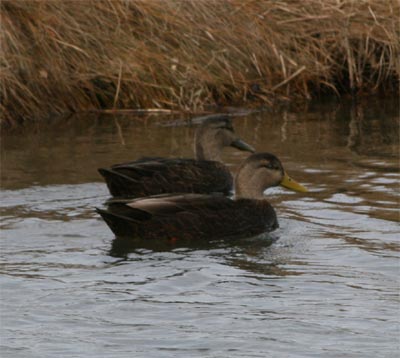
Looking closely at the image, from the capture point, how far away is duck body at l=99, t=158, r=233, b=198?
1070 cm

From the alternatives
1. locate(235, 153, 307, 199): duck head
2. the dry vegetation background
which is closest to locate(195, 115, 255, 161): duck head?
locate(235, 153, 307, 199): duck head

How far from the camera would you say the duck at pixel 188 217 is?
9.39 m

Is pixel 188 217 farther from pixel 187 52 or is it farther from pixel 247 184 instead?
pixel 187 52

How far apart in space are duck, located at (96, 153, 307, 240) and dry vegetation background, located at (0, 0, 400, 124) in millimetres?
5380

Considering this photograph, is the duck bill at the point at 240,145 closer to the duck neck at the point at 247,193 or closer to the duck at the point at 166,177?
the duck at the point at 166,177

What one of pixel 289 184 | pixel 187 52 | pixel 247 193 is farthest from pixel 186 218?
pixel 187 52

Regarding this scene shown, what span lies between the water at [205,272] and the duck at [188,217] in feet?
0.47

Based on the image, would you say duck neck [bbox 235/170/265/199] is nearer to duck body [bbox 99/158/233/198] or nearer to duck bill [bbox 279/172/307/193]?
duck bill [bbox 279/172/307/193]

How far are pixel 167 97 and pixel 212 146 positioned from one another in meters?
3.55

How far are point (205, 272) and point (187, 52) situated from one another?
782 centimetres

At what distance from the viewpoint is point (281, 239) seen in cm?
956

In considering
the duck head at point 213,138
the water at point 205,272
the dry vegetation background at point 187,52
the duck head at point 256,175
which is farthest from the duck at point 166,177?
the dry vegetation background at point 187,52

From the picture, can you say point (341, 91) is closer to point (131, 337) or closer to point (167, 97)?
point (167, 97)

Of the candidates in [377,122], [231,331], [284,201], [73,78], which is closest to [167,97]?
[73,78]
